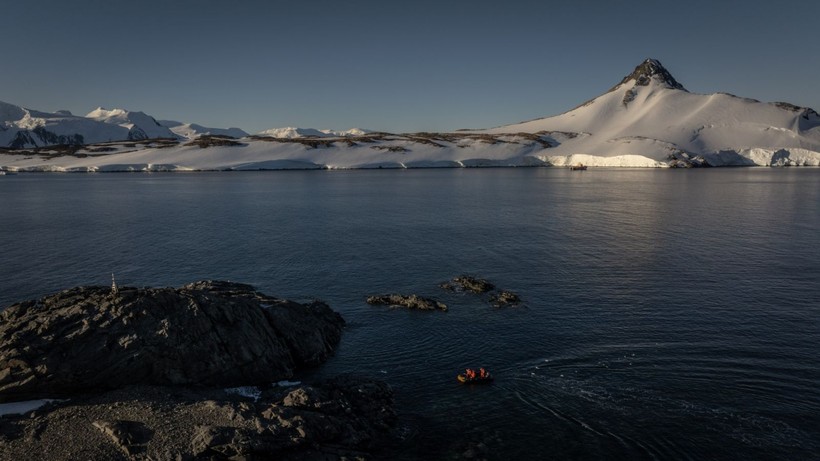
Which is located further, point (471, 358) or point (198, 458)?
point (471, 358)

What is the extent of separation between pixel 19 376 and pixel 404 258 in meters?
38.0

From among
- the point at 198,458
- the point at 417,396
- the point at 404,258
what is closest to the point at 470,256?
the point at 404,258

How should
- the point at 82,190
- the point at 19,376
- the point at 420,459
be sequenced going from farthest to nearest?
the point at 82,190
the point at 19,376
the point at 420,459

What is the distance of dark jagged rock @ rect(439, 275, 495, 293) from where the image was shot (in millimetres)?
44094

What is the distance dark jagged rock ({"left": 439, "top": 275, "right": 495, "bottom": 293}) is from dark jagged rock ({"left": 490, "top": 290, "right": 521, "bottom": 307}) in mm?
1863

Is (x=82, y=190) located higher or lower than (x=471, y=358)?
higher

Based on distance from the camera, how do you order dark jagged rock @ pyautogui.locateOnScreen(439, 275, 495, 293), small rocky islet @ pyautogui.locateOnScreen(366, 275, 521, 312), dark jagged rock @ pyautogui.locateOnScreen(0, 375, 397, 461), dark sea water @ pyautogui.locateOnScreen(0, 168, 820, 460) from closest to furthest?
dark jagged rock @ pyautogui.locateOnScreen(0, 375, 397, 461) → dark sea water @ pyautogui.locateOnScreen(0, 168, 820, 460) → small rocky islet @ pyautogui.locateOnScreen(366, 275, 521, 312) → dark jagged rock @ pyautogui.locateOnScreen(439, 275, 495, 293)

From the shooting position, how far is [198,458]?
19.7 meters

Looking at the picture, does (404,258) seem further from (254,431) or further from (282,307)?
(254,431)

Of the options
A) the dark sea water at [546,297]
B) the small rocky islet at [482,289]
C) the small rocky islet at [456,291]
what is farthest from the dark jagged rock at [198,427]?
the small rocky islet at [482,289]

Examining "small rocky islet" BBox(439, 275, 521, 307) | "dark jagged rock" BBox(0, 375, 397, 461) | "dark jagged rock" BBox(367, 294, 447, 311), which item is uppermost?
"small rocky islet" BBox(439, 275, 521, 307)

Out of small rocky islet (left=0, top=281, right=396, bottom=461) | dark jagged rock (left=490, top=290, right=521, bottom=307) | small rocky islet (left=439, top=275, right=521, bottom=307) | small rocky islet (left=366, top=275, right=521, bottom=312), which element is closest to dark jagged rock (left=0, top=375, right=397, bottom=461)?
small rocky islet (left=0, top=281, right=396, bottom=461)

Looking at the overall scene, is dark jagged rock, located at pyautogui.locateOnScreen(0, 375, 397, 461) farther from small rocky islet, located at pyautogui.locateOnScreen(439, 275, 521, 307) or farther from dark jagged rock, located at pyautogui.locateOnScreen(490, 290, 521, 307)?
small rocky islet, located at pyautogui.locateOnScreen(439, 275, 521, 307)

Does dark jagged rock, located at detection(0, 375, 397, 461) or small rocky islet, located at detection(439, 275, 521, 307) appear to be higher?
small rocky islet, located at detection(439, 275, 521, 307)
